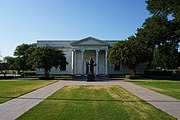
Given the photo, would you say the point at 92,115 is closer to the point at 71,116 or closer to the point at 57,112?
the point at 71,116

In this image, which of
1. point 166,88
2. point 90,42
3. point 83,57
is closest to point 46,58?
point 90,42

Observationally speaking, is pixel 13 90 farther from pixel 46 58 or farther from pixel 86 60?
pixel 86 60

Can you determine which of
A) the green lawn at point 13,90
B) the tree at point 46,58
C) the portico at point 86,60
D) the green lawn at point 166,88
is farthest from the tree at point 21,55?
the green lawn at point 166,88

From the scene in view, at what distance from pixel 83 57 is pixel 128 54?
1691cm

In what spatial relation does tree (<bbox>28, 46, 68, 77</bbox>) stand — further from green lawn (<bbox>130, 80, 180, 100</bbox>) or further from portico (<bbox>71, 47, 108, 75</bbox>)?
green lawn (<bbox>130, 80, 180, 100</bbox>)

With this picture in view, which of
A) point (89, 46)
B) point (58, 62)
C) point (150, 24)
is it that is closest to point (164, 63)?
point (89, 46)

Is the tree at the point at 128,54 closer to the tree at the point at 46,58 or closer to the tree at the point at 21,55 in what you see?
the tree at the point at 46,58

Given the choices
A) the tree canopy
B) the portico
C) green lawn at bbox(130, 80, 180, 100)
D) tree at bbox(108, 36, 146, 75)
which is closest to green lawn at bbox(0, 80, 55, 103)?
green lawn at bbox(130, 80, 180, 100)

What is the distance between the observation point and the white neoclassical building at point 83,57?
54094 millimetres

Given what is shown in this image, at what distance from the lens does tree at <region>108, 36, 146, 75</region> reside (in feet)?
134

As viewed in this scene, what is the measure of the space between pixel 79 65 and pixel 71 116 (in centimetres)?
Answer: 4878

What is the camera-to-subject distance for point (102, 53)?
57.1 m

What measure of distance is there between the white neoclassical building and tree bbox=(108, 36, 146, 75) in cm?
1157

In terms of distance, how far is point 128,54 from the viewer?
4075cm
